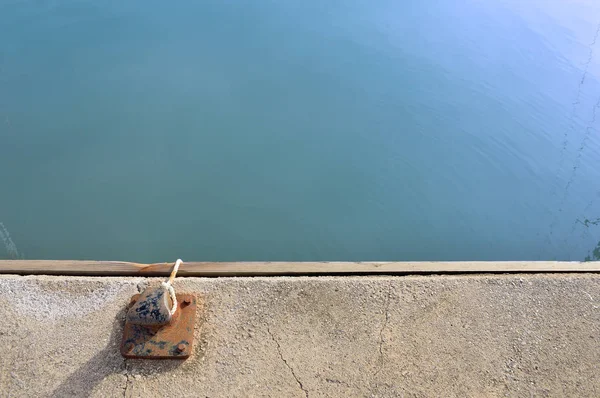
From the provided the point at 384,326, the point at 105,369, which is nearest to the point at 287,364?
the point at 384,326

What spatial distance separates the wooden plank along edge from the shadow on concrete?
40cm

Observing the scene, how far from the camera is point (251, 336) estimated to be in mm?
2018

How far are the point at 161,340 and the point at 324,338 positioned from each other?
2.33 feet

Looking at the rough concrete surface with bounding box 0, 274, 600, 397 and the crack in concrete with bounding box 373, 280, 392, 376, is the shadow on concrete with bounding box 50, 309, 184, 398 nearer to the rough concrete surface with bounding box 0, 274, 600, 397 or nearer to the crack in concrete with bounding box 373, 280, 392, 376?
the rough concrete surface with bounding box 0, 274, 600, 397

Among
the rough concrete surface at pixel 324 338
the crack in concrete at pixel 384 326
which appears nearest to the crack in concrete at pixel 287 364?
the rough concrete surface at pixel 324 338

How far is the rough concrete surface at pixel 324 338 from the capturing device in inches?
73.6

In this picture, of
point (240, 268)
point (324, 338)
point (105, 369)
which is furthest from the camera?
point (240, 268)

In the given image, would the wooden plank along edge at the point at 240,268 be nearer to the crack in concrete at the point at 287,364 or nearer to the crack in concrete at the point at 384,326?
the crack in concrete at the point at 384,326

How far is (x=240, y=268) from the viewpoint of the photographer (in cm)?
229

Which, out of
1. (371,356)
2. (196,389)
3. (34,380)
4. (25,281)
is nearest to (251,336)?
(196,389)

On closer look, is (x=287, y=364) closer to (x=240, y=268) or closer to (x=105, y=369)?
(x=240, y=268)

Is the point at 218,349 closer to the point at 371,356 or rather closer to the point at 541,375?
the point at 371,356

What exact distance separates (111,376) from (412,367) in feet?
4.14

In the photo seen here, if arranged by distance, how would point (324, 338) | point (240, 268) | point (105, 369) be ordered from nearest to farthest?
point (105, 369) < point (324, 338) < point (240, 268)
